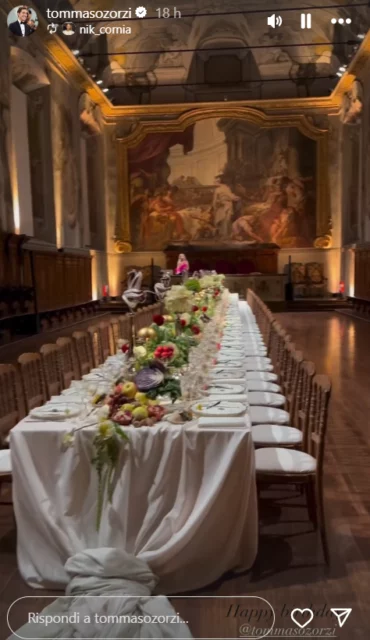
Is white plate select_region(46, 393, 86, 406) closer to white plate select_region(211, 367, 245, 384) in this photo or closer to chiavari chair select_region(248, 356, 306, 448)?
white plate select_region(211, 367, 245, 384)

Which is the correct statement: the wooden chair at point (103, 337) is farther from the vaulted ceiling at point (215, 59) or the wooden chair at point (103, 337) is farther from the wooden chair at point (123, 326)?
the vaulted ceiling at point (215, 59)

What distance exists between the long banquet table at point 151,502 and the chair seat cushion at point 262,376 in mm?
2720

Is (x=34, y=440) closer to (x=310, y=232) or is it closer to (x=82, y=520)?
(x=82, y=520)

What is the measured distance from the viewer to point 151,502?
118 inches

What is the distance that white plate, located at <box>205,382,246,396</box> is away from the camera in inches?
146

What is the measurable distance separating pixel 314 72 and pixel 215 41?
4.19 m

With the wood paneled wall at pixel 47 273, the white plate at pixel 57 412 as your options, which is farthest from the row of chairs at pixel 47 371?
the wood paneled wall at pixel 47 273

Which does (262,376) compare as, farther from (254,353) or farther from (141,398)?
(141,398)

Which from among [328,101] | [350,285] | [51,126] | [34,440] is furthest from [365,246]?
[34,440]

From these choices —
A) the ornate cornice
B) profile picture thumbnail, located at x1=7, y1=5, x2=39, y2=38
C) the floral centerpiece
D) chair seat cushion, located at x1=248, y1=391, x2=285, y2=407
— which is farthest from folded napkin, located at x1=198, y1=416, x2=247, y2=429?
the ornate cornice

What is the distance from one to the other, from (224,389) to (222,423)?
873mm

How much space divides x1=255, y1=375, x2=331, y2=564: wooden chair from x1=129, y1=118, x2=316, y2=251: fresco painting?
20072 millimetres

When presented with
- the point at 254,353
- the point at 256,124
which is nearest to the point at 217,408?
the point at 254,353

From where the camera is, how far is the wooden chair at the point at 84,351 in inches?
244
